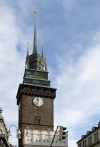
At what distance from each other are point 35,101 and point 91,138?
1588cm

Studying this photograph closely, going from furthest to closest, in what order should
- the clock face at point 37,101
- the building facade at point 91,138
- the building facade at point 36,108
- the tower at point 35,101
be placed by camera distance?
the clock face at point 37,101 → the tower at point 35,101 → the building facade at point 36,108 → the building facade at point 91,138

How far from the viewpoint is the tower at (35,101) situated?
7681 cm

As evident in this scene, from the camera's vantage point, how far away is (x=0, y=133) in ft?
194

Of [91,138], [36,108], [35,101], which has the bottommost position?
[91,138]

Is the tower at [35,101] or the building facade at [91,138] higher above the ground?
the tower at [35,101]

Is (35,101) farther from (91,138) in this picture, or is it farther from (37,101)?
(91,138)

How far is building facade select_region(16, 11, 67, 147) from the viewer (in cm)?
7219

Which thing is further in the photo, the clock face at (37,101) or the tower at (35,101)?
the clock face at (37,101)

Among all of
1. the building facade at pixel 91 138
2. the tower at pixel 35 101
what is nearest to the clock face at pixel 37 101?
the tower at pixel 35 101

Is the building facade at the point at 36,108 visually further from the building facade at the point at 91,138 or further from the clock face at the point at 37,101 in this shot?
the building facade at the point at 91,138

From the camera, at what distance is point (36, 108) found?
78500 millimetres

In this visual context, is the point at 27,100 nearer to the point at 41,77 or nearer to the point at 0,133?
the point at 41,77

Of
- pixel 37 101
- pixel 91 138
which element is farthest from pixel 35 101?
pixel 91 138

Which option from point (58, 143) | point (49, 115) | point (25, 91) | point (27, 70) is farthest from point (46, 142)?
point (27, 70)
